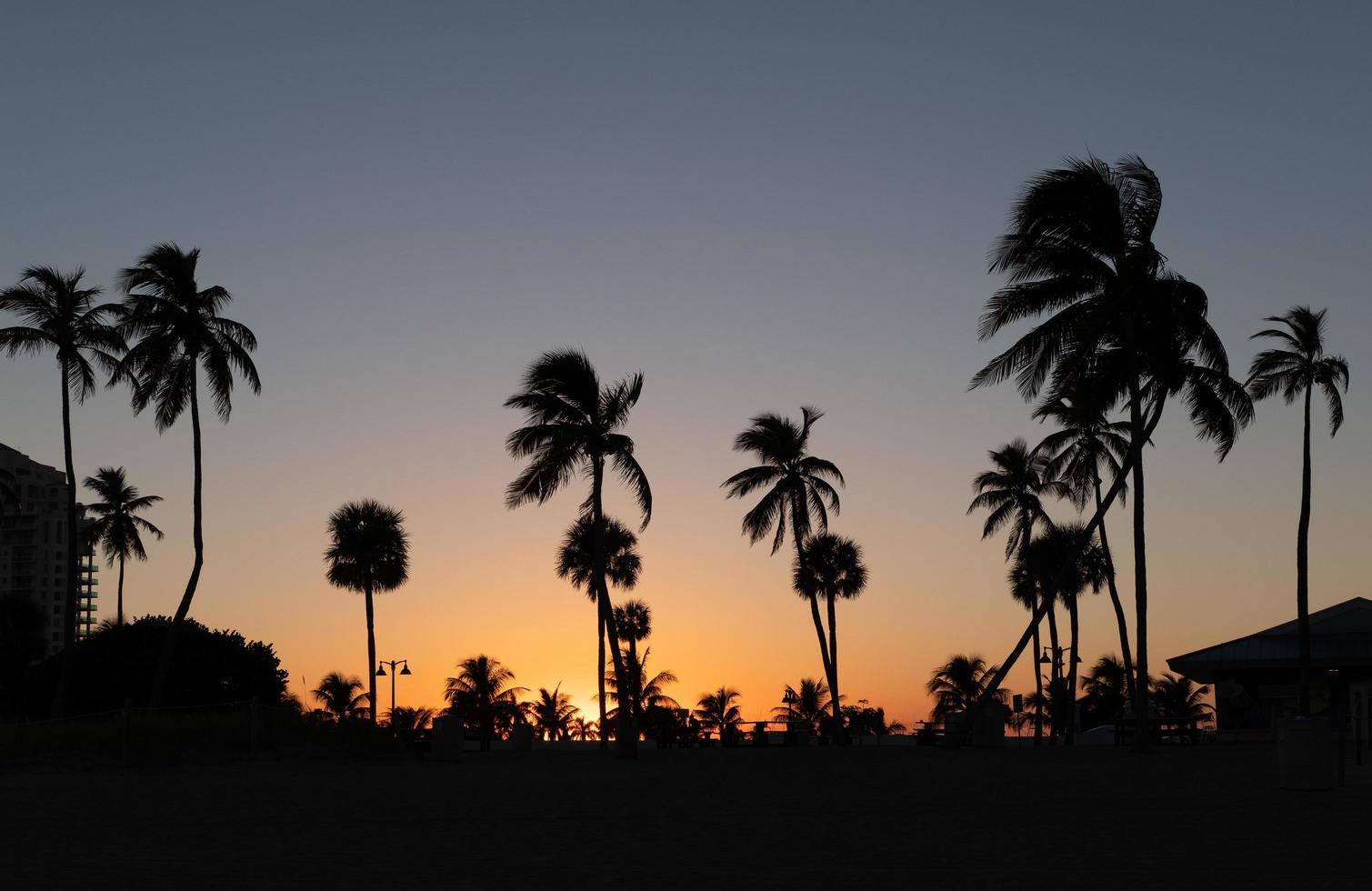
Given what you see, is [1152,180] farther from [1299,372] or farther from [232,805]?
[232,805]

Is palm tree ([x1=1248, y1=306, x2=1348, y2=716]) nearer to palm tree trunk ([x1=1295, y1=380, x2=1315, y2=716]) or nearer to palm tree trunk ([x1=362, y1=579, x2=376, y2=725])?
palm tree trunk ([x1=1295, y1=380, x2=1315, y2=716])

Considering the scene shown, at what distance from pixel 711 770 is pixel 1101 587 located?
140 feet

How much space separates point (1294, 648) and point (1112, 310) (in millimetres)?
25530

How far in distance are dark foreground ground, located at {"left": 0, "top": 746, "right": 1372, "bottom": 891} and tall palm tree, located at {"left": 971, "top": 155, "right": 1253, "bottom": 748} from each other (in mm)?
11761

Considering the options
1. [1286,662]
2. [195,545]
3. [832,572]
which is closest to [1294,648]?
[1286,662]

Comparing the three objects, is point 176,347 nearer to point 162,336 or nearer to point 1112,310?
point 162,336

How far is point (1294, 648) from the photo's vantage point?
54.3 meters

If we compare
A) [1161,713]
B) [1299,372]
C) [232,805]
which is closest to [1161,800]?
[232,805]

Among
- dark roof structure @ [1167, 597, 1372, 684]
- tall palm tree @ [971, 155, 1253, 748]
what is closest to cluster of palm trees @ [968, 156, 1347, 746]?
tall palm tree @ [971, 155, 1253, 748]

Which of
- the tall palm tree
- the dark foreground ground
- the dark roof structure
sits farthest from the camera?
the dark roof structure

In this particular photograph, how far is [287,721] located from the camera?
35.1m

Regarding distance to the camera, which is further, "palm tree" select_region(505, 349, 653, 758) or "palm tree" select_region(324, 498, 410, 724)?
"palm tree" select_region(324, 498, 410, 724)

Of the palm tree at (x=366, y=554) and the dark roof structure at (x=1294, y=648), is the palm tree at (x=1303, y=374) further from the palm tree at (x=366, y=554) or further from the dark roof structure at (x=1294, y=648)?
the palm tree at (x=366, y=554)

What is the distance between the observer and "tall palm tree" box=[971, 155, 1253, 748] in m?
35.3
